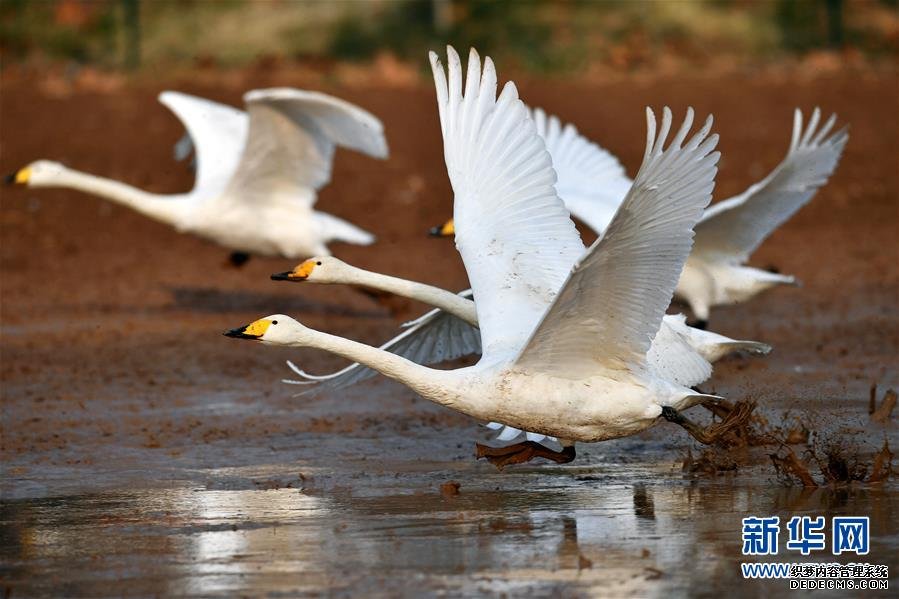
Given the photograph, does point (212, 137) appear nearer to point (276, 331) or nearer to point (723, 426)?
point (276, 331)

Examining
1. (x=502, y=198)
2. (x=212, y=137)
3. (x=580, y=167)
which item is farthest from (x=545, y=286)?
(x=212, y=137)

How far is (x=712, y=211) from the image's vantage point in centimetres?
1065

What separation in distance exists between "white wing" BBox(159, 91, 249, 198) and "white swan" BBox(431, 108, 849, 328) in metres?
3.53

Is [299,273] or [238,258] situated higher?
[238,258]

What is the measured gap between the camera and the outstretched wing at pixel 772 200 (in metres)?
10.4

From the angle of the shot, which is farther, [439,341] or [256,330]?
[439,341]

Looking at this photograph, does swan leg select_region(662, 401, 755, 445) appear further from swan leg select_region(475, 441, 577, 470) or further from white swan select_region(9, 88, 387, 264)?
white swan select_region(9, 88, 387, 264)

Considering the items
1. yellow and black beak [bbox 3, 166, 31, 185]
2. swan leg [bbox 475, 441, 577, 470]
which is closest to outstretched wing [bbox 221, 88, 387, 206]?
yellow and black beak [bbox 3, 166, 31, 185]

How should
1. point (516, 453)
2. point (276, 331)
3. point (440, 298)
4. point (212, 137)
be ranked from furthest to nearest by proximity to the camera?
point (212, 137) → point (440, 298) → point (516, 453) → point (276, 331)

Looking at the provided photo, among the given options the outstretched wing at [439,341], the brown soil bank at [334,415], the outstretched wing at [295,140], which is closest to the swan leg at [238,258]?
the brown soil bank at [334,415]

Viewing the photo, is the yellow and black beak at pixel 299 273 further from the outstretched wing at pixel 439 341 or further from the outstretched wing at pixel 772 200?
the outstretched wing at pixel 772 200

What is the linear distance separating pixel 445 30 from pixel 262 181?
46.2 ft

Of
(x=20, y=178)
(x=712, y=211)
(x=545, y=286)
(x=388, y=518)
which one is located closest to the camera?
(x=388, y=518)

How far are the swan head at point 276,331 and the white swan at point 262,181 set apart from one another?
16.3ft
